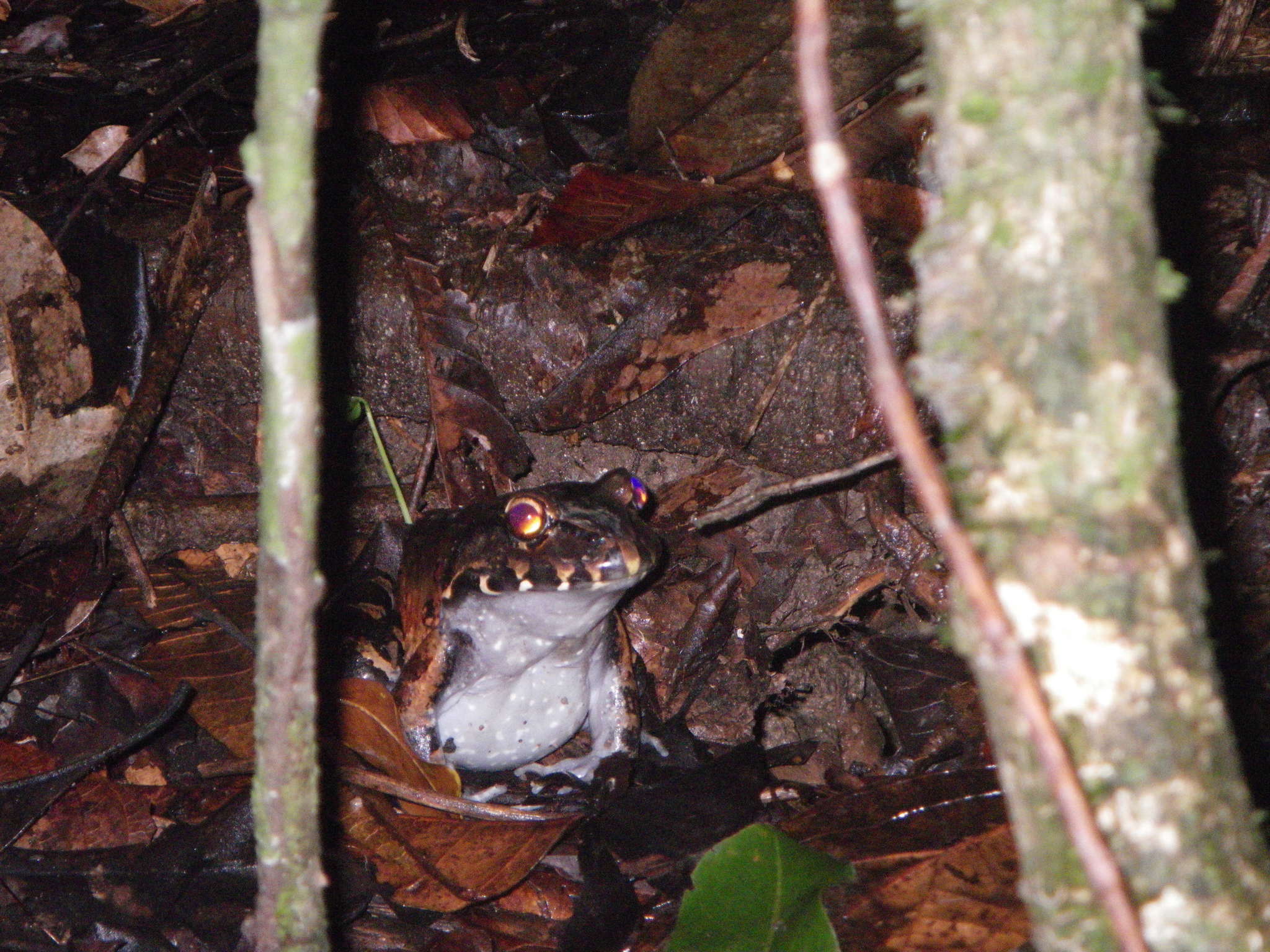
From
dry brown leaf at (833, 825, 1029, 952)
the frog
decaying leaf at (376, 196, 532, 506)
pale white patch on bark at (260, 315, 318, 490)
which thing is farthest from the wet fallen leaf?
dry brown leaf at (833, 825, 1029, 952)

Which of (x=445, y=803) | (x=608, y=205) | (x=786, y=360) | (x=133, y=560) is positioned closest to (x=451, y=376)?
(x=608, y=205)

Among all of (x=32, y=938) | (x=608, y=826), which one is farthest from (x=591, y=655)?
(x=32, y=938)

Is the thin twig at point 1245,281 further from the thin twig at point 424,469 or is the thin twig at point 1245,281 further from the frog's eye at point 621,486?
the thin twig at point 424,469

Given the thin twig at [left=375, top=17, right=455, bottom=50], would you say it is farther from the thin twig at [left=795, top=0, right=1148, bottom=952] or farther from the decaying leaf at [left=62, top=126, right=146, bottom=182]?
the thin twig at [left=795, top=0, right=1148, bottom=952]

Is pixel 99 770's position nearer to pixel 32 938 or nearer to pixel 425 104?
pixel 32 938

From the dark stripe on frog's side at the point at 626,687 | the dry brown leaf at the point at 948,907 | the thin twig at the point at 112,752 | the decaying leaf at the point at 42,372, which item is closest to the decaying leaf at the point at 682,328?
the dark stripe on frog's side at the point at 626,687

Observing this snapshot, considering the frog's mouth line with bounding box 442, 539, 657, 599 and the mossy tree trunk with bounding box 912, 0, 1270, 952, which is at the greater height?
the mossy tree trunk with bounding box 912, 0, 1270, 952
